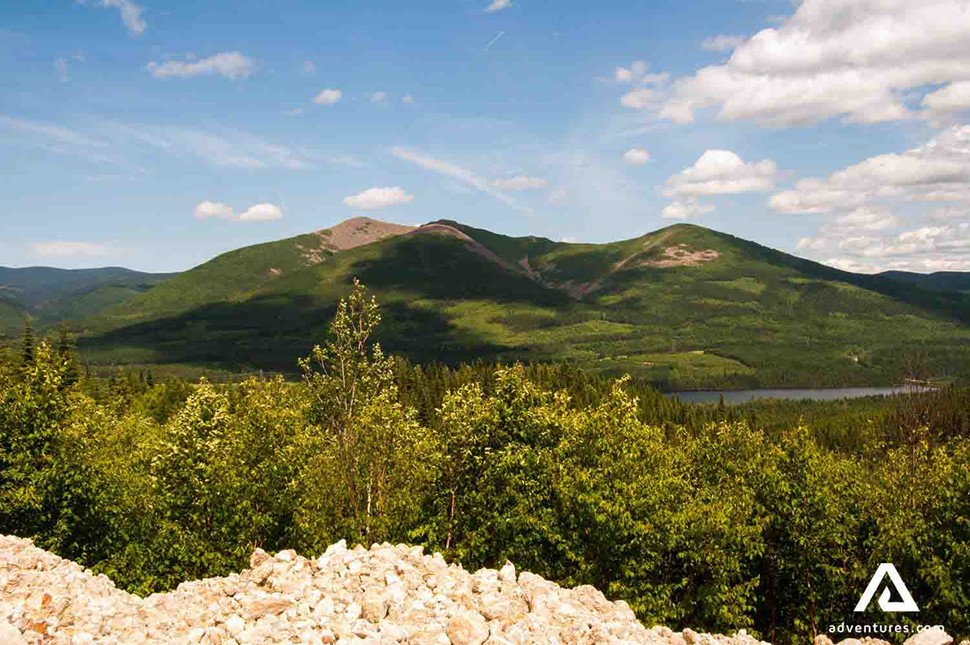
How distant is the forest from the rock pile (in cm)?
773

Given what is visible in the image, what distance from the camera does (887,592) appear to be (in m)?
28.8

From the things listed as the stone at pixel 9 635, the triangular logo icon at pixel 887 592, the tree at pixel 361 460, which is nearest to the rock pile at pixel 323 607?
the stone at pixel 9 635

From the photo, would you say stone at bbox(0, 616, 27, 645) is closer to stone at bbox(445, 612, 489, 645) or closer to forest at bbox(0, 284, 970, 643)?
stone at bbox(445, 612, 489, 645)

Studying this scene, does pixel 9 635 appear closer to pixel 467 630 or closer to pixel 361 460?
pixel 467 630

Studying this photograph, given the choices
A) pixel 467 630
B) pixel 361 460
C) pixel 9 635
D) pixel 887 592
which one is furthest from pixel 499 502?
pixel 9 635

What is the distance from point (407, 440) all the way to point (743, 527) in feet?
58.2

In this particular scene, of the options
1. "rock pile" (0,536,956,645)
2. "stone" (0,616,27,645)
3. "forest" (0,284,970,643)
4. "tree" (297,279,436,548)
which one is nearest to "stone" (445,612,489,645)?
"rock pile" (0,536,956,645)

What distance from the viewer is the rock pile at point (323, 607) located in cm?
1582

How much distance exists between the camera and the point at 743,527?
93.8 ft

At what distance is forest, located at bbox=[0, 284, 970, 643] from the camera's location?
28.5 meters

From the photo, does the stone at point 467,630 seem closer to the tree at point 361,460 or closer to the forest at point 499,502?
the forest at point 499,502

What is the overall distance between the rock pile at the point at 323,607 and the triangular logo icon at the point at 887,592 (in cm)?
1113

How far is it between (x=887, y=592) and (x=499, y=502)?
19.3 m

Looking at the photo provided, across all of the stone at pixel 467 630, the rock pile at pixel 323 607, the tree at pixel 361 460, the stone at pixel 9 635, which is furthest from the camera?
the tree at pixel 361 460
